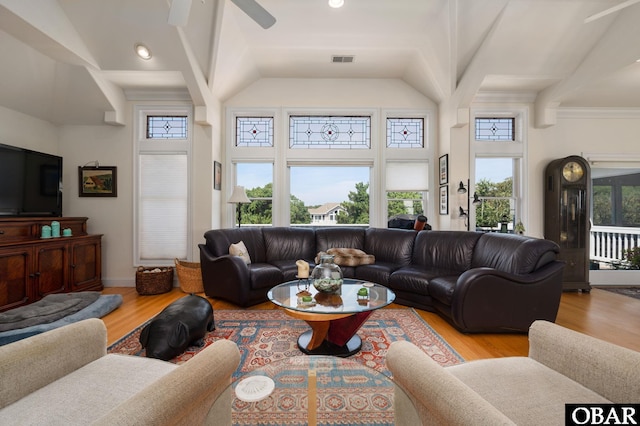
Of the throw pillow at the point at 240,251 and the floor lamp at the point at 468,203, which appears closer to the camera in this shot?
the throw pillow at the point at 240,251

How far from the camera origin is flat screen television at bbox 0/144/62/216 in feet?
10.4

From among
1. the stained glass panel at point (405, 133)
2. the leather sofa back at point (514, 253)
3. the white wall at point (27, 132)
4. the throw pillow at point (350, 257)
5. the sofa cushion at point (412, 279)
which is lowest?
the sofa cushion at point (412, 279)

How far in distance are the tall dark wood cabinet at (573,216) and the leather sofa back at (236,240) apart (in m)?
4.54

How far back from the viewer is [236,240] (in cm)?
395

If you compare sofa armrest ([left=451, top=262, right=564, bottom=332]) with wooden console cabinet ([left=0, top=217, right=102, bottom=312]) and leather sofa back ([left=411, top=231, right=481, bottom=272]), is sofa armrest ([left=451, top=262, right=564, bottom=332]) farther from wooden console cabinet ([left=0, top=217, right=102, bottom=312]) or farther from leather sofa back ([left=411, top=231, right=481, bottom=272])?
wooden console cabinet ([left=0, top=217, right=102, bottom=312])

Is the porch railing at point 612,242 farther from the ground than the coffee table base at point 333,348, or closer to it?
farther from the ground

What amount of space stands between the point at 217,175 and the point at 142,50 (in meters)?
1.85

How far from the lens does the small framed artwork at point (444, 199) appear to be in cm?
426

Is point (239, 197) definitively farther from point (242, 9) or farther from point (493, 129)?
point (493, 129)

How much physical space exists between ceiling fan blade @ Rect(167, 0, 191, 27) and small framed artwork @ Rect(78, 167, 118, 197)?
2978 mm

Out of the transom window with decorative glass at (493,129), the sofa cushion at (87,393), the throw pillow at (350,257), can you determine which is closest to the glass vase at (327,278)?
the sofa cushion at (87,393)

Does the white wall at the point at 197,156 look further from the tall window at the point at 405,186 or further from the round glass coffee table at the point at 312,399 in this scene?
the round glass coffee table at the point at 312,399

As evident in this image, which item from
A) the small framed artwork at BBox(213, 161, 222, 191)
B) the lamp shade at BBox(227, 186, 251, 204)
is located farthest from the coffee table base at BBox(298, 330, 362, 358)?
the small framed artwork at BBox(213, 161, 222, 191)

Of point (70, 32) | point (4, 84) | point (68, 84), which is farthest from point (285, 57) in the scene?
point (4, 84)
